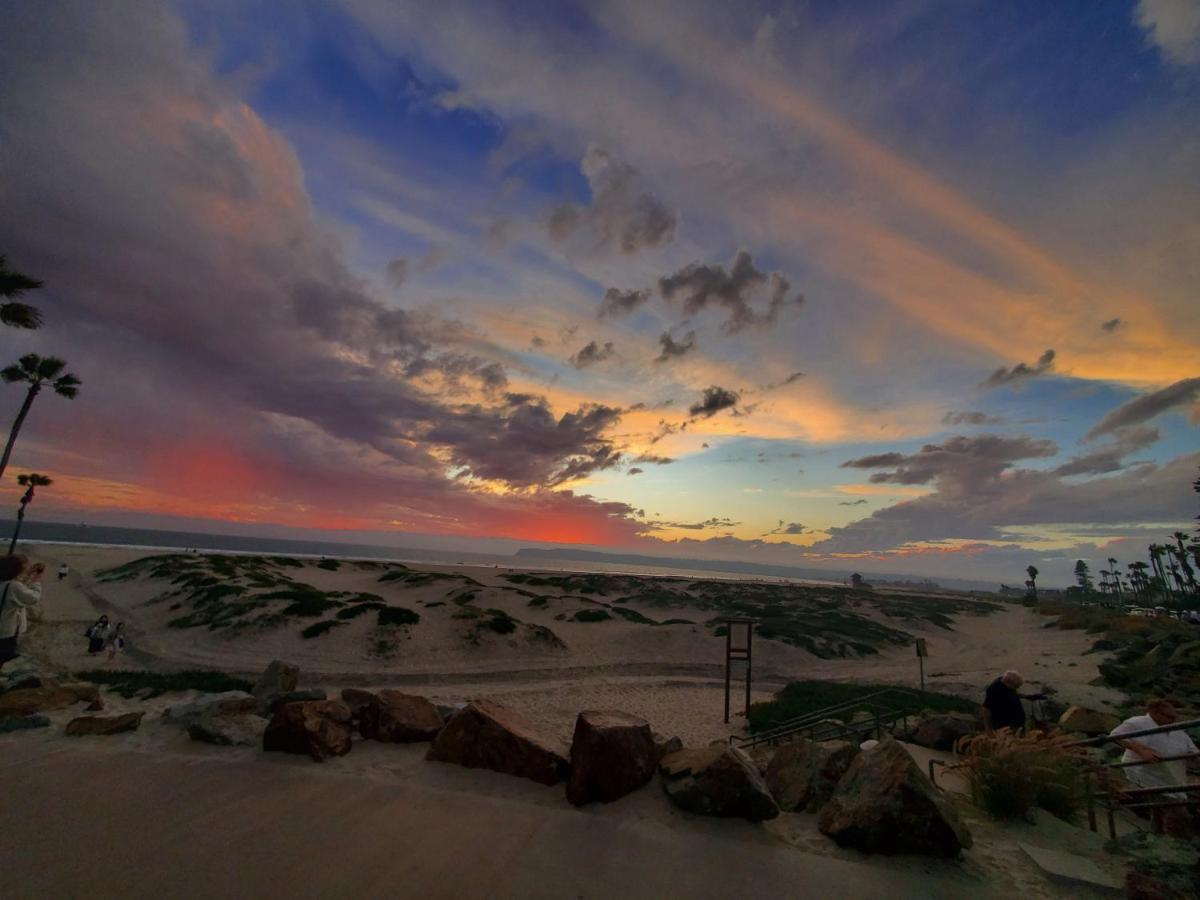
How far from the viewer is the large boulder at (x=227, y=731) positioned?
8.41 m

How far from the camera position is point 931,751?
12391mm

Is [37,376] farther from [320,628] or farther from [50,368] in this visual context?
[320,628]

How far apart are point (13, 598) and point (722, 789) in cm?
1225

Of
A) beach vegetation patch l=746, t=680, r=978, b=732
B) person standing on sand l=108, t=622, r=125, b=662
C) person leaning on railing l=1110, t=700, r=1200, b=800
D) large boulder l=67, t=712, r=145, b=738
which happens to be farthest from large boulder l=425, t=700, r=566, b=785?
person standing on sand l=108, t=622, r=125, b=662

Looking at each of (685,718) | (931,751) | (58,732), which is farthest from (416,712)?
(685,718)

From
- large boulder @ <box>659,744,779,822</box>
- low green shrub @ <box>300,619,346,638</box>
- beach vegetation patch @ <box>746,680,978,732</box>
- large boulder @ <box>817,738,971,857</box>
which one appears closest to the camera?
large boulder @ <box>817,738,971,857</box>

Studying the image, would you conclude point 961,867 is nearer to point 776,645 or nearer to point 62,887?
point 62,887

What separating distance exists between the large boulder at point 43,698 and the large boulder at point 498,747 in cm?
816

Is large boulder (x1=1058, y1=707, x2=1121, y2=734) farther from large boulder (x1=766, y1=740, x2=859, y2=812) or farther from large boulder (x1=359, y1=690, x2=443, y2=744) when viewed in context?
large boulder (x1=359, y1=690, x2=443, y2=744)

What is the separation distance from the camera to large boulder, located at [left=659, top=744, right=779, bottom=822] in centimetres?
647

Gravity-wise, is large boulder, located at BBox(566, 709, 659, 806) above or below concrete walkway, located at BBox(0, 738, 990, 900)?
above

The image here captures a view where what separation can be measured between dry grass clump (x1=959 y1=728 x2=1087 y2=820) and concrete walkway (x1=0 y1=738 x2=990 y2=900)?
214 centimetres

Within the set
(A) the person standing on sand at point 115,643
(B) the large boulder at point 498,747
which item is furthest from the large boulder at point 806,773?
(A) the person standing on sand at point 115,643

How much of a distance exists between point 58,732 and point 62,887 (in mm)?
5396
